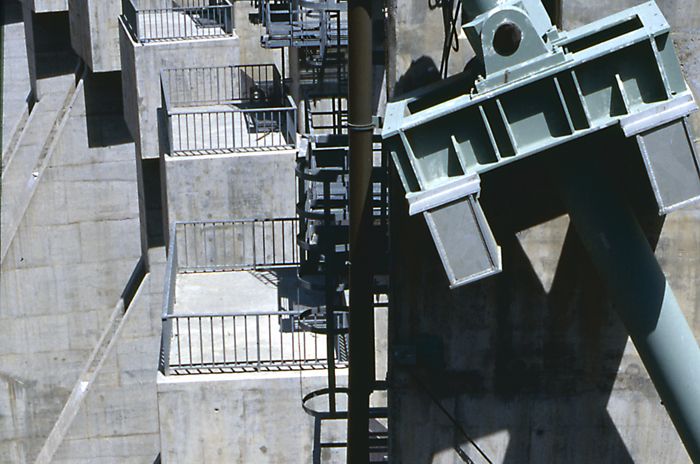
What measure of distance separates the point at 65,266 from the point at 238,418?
12.7 m

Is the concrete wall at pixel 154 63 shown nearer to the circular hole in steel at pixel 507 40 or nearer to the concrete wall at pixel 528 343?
the concrete wall at pixel 528 343

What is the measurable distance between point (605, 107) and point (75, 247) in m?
20.4

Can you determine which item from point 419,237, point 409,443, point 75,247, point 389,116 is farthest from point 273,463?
point 75,247

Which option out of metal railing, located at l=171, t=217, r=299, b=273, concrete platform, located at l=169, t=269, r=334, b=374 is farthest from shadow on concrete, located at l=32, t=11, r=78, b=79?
concrete platform, located at l=169, t=269, r=334, b=374

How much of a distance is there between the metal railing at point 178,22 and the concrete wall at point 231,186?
3.75 meters

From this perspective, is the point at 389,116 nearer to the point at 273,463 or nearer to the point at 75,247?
the point at 273,463

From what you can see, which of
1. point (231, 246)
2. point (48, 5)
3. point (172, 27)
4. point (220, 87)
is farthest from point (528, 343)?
point (48, 5)

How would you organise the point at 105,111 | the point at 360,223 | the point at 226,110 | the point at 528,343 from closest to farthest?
the point at 360,223, the point at 528,343, the point at 226,110, the point at 105,111

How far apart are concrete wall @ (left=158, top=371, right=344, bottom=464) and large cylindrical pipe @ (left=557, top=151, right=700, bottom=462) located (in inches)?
269

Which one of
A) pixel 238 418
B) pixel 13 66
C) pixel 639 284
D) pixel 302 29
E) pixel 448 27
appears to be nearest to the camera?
pixel 639 284

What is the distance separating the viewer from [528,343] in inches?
396

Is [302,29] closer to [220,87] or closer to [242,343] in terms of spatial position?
[220,87]

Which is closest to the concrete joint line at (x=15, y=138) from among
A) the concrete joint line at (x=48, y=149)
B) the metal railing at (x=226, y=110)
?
the concrete joint line at (x=48, y=149)

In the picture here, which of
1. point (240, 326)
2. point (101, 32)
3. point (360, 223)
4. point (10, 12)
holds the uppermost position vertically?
point (10, 12)
